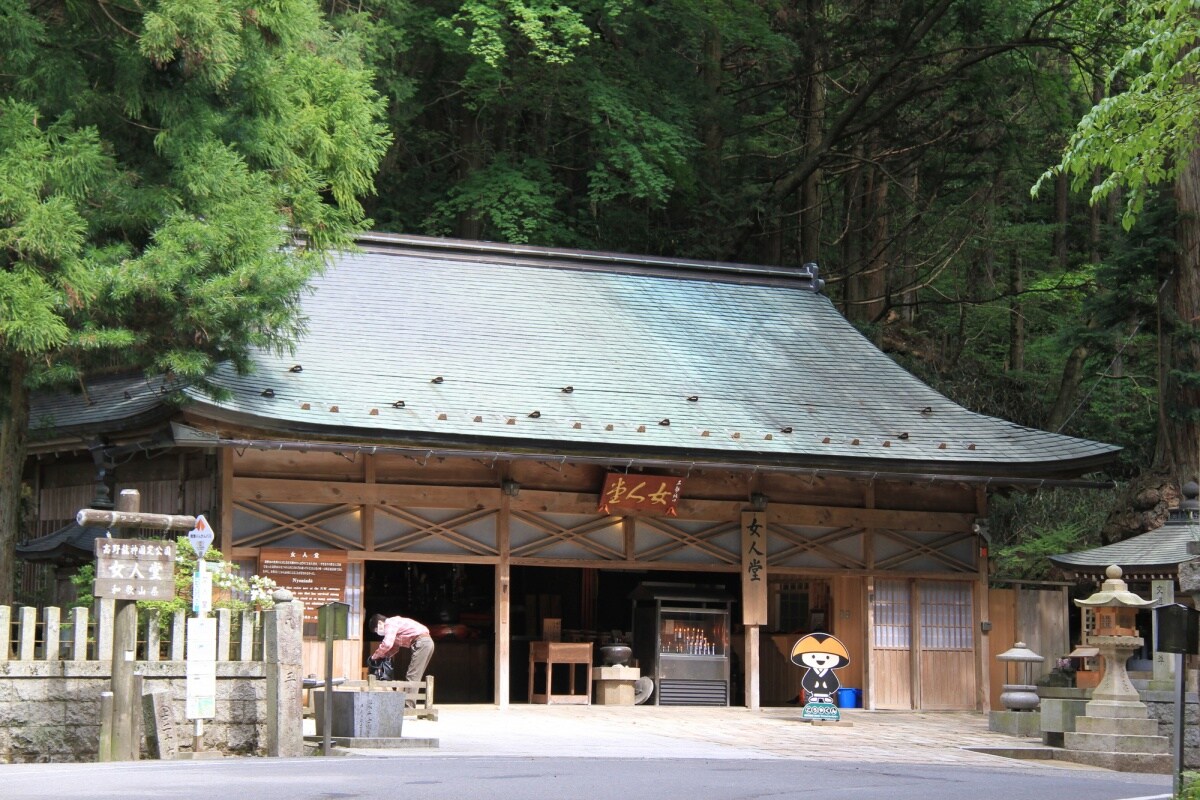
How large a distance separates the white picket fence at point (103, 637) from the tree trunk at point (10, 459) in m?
2.28

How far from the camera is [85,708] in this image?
1350 cm

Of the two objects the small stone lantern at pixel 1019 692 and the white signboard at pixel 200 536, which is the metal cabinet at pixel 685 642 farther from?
the white signboard at pixel 200 536

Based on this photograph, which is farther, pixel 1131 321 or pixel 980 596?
pixel 1131 321

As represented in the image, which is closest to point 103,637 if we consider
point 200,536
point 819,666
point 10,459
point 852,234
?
point 200,536

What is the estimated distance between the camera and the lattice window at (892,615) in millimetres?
21688

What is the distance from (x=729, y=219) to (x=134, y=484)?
14871mm

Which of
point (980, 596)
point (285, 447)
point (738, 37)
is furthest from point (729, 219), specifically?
point (285, 447)

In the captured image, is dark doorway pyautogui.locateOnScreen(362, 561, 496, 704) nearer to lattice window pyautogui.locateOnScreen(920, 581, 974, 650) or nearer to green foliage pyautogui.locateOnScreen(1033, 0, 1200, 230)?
lattice window pyautogui.locateOnScreen(920, 581, 974, 650)

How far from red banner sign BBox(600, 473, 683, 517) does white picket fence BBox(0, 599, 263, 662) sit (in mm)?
6800

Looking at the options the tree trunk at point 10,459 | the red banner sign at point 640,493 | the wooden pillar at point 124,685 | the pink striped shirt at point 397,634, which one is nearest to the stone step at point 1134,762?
the red banner sign at point 640,493

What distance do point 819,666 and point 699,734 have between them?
260 cm

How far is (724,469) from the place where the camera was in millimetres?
20031

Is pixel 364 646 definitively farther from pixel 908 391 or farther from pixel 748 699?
pixel 908 391

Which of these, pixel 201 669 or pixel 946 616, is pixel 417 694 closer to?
pixel 201 669
